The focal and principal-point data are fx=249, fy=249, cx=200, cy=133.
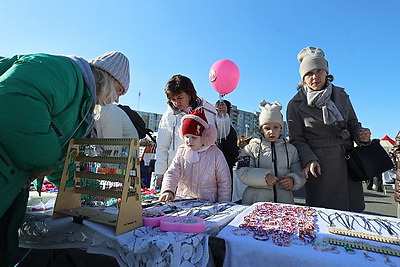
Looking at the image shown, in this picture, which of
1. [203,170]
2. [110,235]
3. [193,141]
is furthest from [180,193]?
[110,235]

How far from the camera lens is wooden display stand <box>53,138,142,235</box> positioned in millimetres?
931

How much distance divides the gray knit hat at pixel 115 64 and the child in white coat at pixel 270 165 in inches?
39.8

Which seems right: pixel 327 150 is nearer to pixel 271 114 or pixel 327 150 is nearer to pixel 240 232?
pixel 271 114

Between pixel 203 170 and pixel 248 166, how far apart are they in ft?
1.12

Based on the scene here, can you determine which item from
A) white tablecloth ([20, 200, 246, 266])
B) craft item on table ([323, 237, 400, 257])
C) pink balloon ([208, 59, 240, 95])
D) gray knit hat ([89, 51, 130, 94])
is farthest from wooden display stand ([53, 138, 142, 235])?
pink balloon ([208, 59, 240, 95])

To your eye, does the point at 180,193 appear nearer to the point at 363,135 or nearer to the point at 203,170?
the point at 203,170

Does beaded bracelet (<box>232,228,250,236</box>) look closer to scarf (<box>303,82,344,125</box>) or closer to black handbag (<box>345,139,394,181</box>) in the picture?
scarf (<box>303,82,344,125</box>)

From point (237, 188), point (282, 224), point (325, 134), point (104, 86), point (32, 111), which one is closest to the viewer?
point (32, 111)

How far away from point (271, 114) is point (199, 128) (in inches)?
21.7

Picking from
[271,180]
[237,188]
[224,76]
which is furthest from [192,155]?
[237,188]

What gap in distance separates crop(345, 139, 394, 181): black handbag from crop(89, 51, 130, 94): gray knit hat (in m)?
1.62

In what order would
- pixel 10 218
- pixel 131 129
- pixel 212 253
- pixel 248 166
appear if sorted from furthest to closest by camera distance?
pixel 131 129 → pixel 248 166 → pixel 10 218 → pixel 212 253

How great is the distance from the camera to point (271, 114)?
1.84 metres

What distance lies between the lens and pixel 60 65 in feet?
3.36
